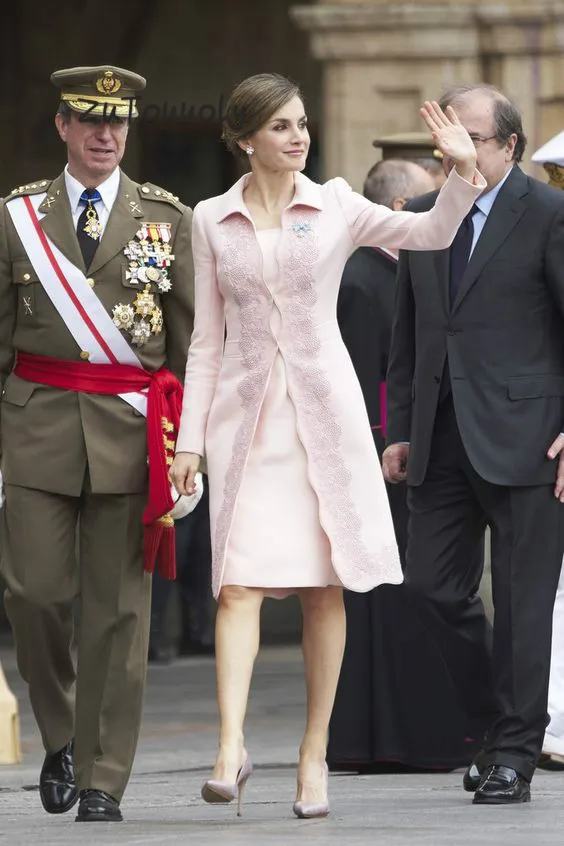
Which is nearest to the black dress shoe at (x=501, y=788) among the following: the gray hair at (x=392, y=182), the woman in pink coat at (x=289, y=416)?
the woman in pink coat at (x=289, y=416)

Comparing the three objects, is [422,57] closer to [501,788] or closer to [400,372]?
[400,372]

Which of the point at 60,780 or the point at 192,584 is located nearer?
the point at 60,780

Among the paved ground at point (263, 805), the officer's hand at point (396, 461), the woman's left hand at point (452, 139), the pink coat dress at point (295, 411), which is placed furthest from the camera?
the officer's hand at point (396, 461)

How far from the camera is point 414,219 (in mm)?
6891

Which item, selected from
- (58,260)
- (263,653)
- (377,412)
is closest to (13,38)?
(263,653)

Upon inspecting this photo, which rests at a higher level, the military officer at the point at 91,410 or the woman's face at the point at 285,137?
the woman's face at the point at 285,137

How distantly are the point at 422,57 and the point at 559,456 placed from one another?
5.23 m

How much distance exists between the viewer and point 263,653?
12.9 meters

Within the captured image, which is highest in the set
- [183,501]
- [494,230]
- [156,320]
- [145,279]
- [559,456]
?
[494,230]

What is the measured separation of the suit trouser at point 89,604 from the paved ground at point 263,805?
0.23 m

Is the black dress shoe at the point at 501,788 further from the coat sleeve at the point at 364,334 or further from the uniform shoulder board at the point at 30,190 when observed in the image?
the uniform shoulder board at the point at 30,190

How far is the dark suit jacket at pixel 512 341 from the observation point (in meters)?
Answer: 7.33

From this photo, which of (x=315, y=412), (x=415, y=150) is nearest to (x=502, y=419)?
(x=315, y=412)

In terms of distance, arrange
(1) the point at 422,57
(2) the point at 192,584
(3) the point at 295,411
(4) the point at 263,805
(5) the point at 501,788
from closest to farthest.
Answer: (3) the point at 295,411, (5) the point at 501,788, (4) the point at 263,805, (1) the point at 422,57, (2) the point at 192,584
